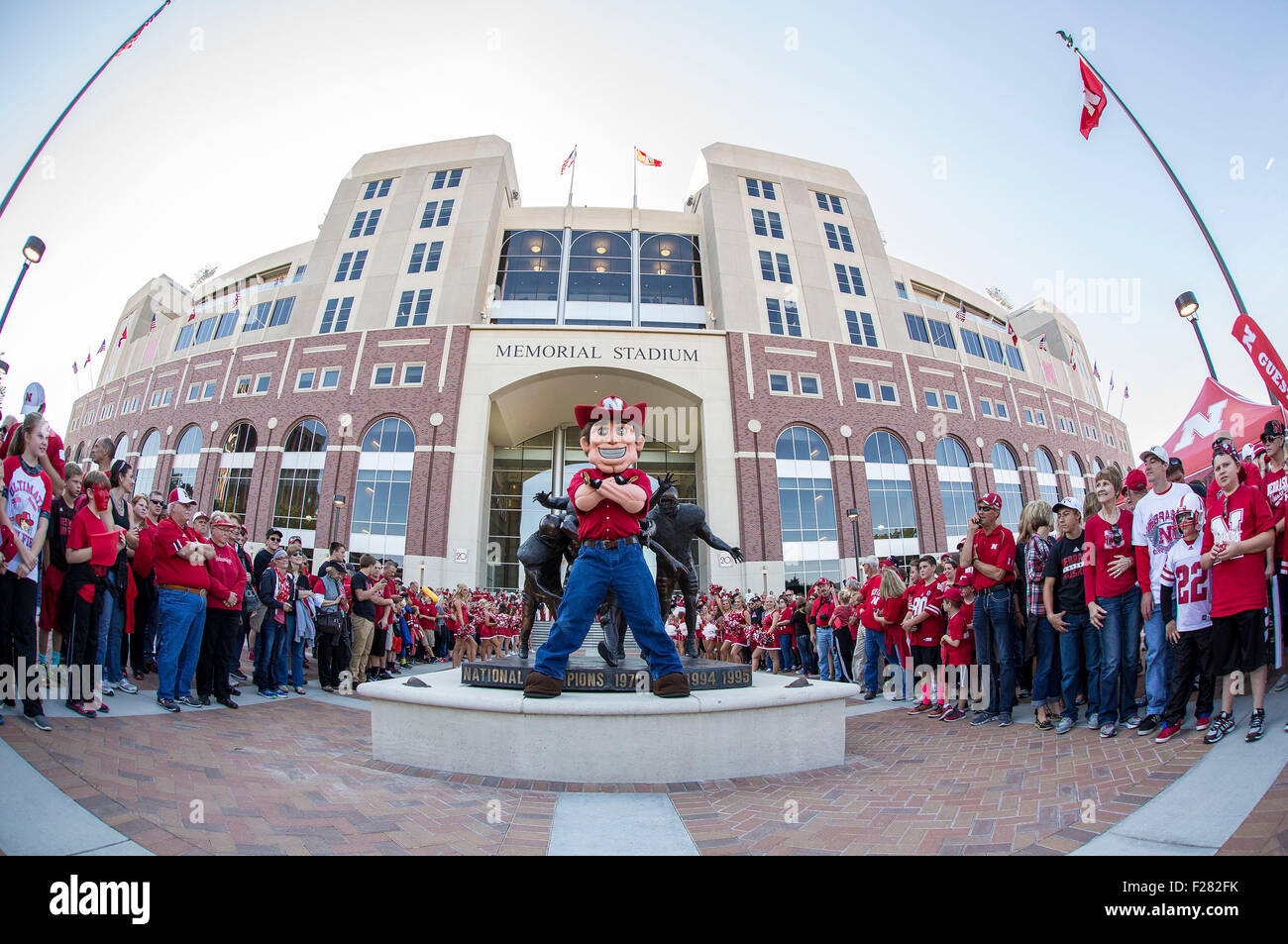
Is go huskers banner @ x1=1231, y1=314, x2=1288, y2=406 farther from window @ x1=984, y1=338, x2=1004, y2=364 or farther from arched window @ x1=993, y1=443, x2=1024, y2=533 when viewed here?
window @ x1=984, y1=338, x2=1004, y2=364

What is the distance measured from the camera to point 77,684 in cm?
468

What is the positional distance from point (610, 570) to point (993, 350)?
1579 inches

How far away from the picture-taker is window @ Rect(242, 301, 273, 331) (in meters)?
33.4

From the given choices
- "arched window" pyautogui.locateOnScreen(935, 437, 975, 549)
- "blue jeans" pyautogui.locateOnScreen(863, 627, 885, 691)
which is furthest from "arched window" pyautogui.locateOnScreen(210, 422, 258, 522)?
"arched window" pyautogui.locateOnScreen(935, 437, 975, 549)

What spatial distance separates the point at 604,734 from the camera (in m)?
4.10

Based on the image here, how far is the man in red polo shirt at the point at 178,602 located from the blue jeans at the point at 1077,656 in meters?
8.12

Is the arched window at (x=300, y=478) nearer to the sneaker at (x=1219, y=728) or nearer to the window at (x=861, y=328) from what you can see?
the window at (x=861, y=328)

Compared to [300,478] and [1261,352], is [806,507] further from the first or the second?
[300,478]

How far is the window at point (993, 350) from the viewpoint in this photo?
36.2 meters

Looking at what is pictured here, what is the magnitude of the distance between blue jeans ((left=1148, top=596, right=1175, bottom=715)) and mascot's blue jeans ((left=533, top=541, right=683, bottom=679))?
3.82 metres

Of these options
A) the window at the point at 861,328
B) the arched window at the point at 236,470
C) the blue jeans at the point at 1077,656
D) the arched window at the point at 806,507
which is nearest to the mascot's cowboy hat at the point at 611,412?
the blue jeans at the point at 1077,656

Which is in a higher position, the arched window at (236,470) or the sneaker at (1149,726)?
the arched window at (236,470)
